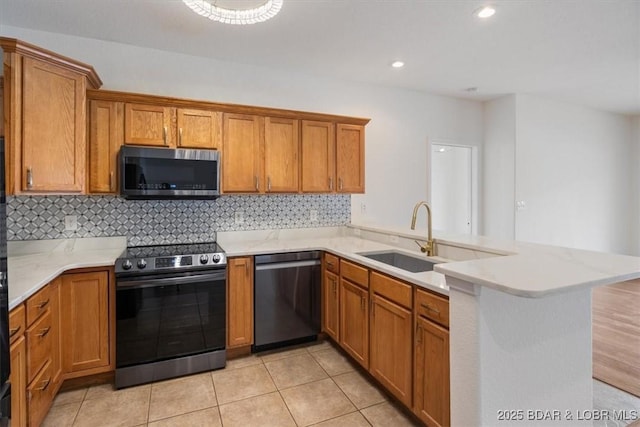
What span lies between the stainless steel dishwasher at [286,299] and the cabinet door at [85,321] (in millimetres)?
1074

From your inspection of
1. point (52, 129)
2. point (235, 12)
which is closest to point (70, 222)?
point (52, 129)

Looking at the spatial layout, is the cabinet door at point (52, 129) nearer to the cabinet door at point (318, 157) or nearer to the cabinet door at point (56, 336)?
the cabinet door at point (56, 336)

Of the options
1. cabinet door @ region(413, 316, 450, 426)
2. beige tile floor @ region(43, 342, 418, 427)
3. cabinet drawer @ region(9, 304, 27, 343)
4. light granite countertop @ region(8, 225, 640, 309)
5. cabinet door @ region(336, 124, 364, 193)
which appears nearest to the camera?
light granite countertop @ region(8, 225, 640, 309)

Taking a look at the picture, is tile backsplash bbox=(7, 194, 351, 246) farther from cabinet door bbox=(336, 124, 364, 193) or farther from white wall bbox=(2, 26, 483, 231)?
white wall bbox=(2, 26, 483, 231)

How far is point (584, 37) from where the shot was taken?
9.43ft

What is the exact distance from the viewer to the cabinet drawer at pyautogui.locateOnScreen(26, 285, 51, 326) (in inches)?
68.6

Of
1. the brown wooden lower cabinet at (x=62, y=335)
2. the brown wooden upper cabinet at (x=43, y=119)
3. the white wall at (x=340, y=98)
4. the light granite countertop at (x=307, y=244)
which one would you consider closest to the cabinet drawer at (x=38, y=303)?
the brown wooden lower cabinet at (x=62, y=335)

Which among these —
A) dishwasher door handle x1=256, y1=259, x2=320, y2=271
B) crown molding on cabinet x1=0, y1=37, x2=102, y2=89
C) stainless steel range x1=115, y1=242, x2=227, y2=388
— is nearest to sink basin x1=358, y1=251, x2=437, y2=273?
dishwasher door handle x1=256, y1=259, x2=320, y2=271

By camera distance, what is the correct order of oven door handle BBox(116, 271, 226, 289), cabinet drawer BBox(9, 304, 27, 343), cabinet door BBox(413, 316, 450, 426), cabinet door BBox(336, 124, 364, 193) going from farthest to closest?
1. cabinet door BBox(336, 124, 364, 193)
2. oven door handle BBox(116, 271, 226, 289)
3. cabinet door BBox(413, 316, 450, 426)
4. cabinet drawer BBox(9, 304, 27, 343)

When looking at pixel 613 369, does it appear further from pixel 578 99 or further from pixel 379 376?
pixel 578 99

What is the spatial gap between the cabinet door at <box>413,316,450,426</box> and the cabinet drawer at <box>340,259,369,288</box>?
2.00ft

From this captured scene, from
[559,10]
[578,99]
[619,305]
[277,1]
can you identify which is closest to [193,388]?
[277,1]

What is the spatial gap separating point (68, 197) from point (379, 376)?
279 centimetres

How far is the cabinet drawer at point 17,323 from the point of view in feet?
5.04
